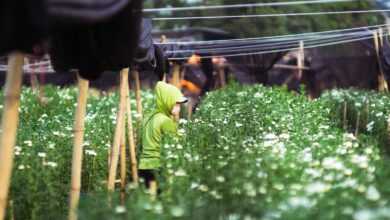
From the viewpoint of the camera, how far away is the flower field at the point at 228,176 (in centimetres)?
375

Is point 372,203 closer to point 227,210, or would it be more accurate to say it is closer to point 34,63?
A: point 227,210

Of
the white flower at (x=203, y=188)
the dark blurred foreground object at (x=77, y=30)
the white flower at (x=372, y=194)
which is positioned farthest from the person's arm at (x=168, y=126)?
the white flower at (x=372, y=194)

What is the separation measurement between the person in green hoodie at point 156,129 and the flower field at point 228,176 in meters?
0.25

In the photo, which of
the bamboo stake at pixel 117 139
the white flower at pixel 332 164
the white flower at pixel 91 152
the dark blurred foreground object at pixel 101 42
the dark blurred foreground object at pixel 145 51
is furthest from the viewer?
the dark blurred foreground object at pixel 145 51

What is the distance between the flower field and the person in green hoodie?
0.25 meters

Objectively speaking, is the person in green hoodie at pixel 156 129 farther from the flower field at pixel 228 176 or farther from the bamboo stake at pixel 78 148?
the bamboo stake at pixel 78 148

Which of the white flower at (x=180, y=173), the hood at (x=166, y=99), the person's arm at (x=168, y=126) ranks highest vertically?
the hood at (x=166, y=99)

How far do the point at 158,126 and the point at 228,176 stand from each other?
336 centimetres

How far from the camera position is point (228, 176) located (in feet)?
14.0

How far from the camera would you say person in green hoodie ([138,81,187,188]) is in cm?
750

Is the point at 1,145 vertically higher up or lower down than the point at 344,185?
higher up

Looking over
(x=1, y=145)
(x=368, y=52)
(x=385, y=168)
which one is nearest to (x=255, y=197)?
(x=385, y=168)

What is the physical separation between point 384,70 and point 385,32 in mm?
831

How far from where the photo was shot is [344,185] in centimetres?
388
